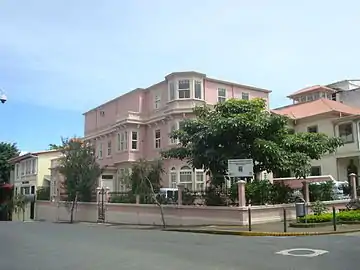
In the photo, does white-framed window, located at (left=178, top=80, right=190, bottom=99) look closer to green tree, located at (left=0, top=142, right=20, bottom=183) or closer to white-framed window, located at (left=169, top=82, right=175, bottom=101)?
white-framed window, located at (left=169, top=82, right=175, bottom=101)

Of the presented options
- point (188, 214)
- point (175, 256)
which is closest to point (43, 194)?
point (188, 214)

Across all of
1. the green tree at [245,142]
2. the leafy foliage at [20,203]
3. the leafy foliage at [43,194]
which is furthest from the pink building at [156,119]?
the leafy foliage at [20,203]

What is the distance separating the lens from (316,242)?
47.4ft

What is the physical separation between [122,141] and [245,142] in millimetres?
15733

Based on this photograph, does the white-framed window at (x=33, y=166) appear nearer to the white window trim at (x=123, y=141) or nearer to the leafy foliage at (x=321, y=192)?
the white window trim at (x=123, y=141)

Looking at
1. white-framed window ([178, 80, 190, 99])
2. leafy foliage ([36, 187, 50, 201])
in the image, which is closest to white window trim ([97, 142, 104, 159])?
leafy foliage ([36, 187, 50, 201])

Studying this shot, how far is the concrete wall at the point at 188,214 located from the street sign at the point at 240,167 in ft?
5.26

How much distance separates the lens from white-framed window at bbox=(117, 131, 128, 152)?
37.1 m

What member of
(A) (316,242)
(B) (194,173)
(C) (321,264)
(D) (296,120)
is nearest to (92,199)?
(B) (194,173)

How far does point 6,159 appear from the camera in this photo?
6075 centimetres

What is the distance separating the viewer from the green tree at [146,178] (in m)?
28.5

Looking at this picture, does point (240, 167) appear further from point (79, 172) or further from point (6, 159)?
point (6, 159)

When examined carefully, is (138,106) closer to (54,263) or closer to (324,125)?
(324,125)

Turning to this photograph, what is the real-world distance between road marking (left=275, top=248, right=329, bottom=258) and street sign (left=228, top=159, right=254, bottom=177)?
373 inches
